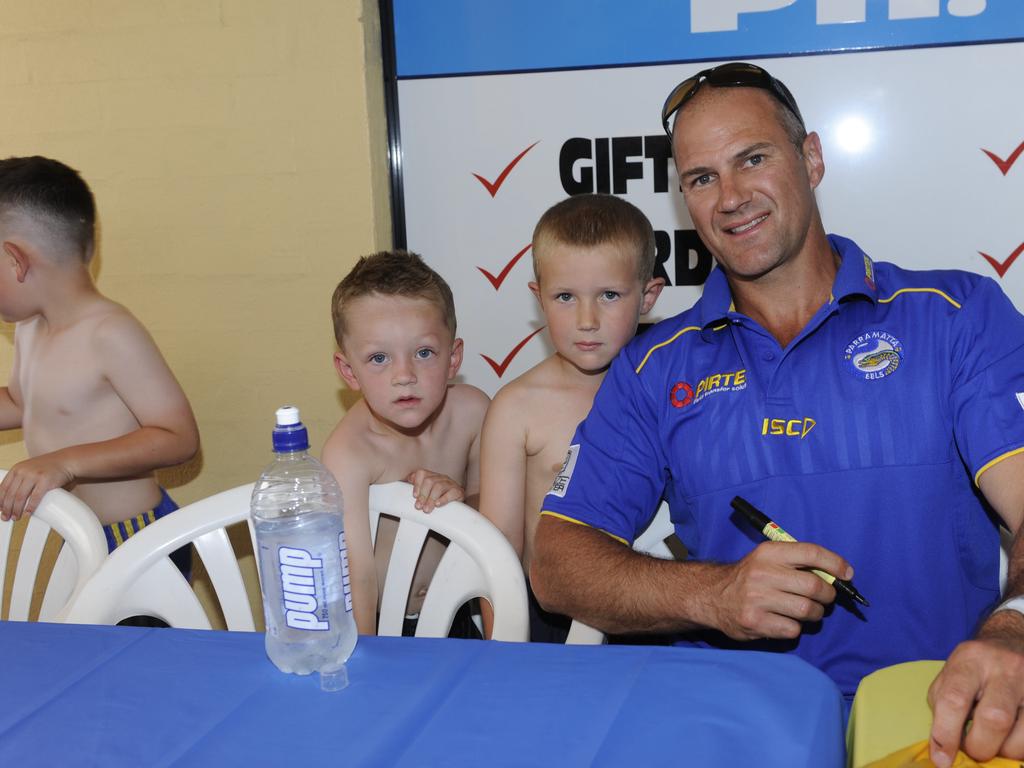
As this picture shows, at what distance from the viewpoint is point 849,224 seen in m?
2.64

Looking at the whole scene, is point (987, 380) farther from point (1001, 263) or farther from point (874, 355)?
point (1001, 263)

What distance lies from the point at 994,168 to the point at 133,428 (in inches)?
89.6

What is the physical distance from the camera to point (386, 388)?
2090 millimetres

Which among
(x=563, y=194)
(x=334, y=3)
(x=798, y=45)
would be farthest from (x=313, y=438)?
(x=798, y=45)

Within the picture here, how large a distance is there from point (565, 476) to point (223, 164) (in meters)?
1.56

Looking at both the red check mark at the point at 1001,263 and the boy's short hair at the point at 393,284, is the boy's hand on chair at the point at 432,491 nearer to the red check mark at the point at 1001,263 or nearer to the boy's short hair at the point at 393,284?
the boy's short hair at the point at 393,284

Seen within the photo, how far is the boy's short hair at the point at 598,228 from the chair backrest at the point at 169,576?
2.60 ft

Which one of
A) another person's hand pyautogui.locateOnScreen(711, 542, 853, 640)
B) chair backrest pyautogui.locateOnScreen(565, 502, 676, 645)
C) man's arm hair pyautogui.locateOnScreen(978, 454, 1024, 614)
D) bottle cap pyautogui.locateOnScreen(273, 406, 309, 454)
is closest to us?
bottle cap pyautogui.locateOnScreen(273, 406, 309, 454)

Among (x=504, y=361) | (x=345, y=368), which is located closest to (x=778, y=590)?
(x=345, y=368)

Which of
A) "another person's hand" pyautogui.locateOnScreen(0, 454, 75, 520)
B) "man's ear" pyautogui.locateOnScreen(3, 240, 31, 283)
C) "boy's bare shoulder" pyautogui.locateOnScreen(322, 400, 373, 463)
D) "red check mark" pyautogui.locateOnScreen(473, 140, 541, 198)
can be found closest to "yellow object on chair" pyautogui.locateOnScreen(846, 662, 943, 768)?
"boy's bare shoulder" pyautogui.locateOnScreen(322, 400, 373, 463)

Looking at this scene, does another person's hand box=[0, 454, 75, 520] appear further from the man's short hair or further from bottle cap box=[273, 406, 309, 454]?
the man's short hair

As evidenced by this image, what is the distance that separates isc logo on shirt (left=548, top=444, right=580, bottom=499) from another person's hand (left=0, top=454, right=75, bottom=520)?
99 cm

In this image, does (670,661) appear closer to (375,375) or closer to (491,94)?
(375,375)

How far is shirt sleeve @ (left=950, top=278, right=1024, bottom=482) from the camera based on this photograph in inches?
63.2
